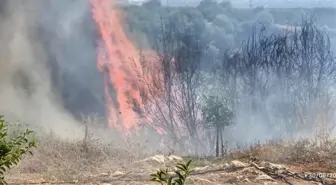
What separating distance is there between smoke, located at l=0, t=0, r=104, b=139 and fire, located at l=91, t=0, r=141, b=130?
46 cm

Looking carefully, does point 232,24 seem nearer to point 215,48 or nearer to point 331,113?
point 215,48

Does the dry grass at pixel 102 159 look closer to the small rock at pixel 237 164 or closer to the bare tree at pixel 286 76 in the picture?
the small rock at pixel 237 164

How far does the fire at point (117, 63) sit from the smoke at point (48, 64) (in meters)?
0.46

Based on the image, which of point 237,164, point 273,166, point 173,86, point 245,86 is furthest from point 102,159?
point 245,86

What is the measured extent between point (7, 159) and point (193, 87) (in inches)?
612

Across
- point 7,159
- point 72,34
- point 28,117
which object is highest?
point 72,34

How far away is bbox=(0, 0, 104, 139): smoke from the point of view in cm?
1686

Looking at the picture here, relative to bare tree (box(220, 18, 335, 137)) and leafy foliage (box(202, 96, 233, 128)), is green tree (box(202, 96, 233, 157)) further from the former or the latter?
bare tree (box(220, 18, 335, 137))

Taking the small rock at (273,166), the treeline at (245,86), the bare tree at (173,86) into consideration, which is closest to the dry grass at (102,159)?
the small rock at (273,166)

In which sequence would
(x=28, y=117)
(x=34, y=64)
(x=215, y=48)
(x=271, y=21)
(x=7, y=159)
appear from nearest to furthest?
(x=7, y=159) → (x=28, y=117) → (x=34, y=64) → (x=215, y=48) → (x=271, y=21)

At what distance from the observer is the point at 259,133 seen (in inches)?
755

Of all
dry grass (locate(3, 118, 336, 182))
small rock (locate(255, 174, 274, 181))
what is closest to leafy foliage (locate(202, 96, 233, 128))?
dry grass (locate(3, 118, 336, 182))

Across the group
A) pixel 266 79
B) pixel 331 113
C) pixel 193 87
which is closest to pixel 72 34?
pixel 193 87

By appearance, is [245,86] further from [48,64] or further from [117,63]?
[48,64]
